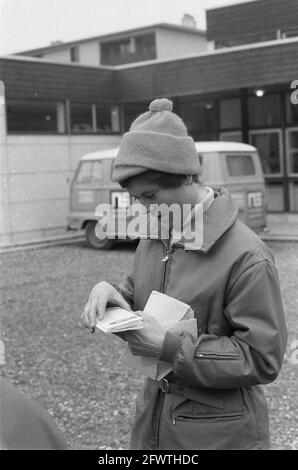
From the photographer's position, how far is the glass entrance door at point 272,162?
1266 cm

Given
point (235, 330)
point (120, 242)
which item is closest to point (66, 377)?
point (235, 330)

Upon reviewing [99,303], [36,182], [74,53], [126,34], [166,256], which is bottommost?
[99,303]

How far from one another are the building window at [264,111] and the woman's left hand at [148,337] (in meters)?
11.5

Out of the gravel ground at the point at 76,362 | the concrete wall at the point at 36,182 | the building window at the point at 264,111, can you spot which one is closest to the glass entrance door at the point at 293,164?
the building window at the point at 264,111

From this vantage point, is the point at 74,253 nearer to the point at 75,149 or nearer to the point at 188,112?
the point at 75,149

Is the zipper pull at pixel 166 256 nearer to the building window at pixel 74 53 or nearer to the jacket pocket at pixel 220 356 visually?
the jacket pocket at pixel 220 356

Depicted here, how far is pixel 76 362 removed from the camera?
177 inches

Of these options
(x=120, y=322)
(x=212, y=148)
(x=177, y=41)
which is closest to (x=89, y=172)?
(x=212, y=148)

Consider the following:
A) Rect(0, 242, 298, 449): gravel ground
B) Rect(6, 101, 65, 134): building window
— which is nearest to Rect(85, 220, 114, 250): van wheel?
Rect(0, 242, 298, 449): gravel ground

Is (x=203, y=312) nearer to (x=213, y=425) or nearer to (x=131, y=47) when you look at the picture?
(x=213, y=425)

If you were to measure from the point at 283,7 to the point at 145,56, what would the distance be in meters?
23.1

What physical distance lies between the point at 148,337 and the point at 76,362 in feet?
10.3

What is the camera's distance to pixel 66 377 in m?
4.19

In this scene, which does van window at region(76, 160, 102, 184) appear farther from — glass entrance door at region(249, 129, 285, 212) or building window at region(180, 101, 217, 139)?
glass entrance door at region(249, 129, 285, 212)
